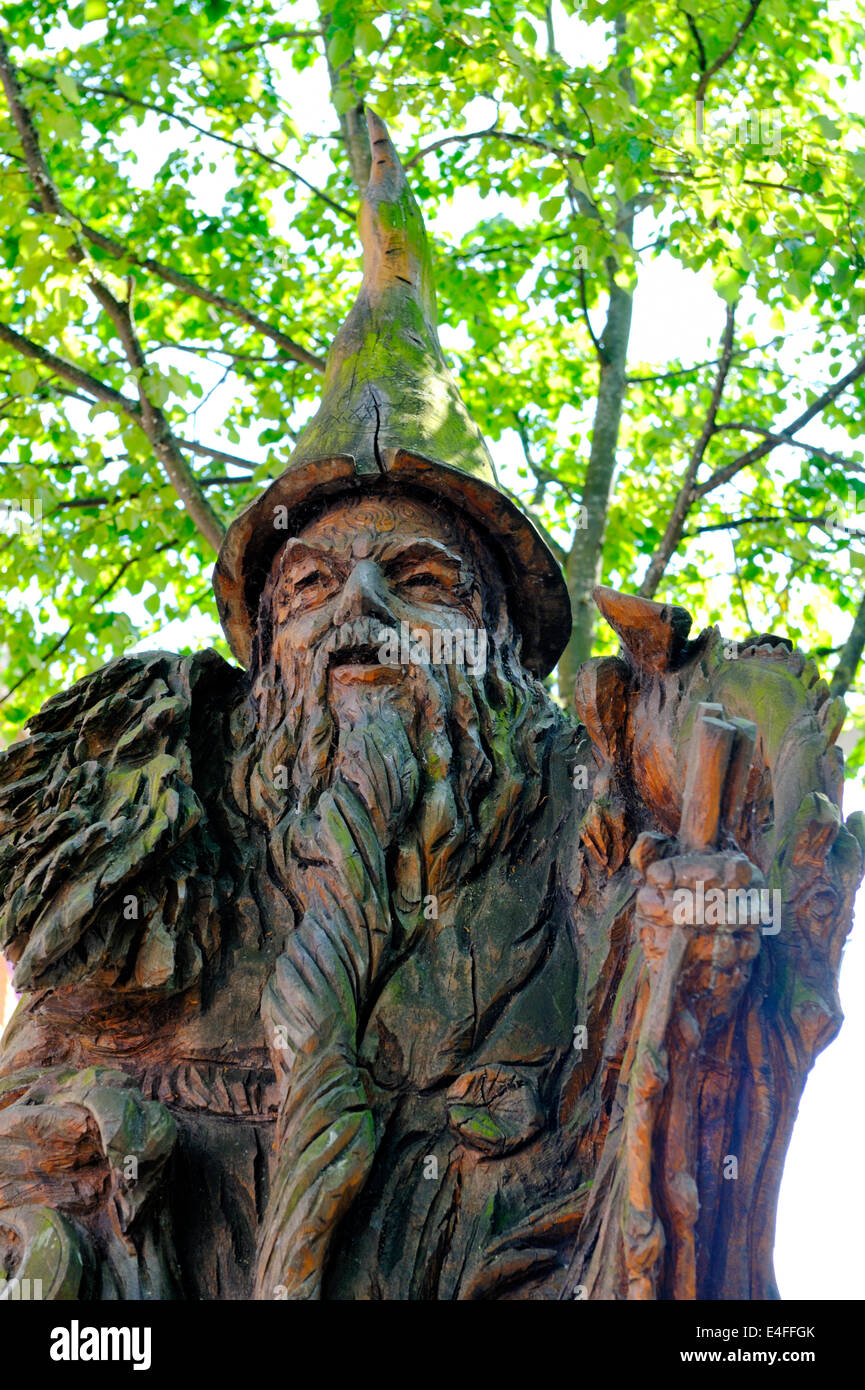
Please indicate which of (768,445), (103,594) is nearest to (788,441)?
(768,445)

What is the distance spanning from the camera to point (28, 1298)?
10.0ft

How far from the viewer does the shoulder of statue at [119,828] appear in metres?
3.53

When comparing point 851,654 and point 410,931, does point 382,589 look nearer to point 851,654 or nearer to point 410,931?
point 410,931

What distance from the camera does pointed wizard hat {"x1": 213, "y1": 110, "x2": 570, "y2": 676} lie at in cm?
431

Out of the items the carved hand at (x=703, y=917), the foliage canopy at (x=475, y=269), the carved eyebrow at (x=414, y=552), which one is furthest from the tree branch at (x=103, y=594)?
the carved hand at (x=703, y=917)

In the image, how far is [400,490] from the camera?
4.33m

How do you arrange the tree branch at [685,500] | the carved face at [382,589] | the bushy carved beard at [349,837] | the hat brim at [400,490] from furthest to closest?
1. the tree branch at [685,500]
2. the hat brim at [400,490]
3. the carved face at [382,589]
4. the bushy carved beard at [349,837]

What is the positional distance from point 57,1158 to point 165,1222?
28 cm

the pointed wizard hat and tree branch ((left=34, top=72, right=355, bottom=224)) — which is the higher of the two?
tree branch ((left=34, top=72, right=355, bottom=224))

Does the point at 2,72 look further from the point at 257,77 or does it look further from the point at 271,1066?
the point at 271,1066

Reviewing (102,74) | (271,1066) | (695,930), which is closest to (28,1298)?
(271,1066)

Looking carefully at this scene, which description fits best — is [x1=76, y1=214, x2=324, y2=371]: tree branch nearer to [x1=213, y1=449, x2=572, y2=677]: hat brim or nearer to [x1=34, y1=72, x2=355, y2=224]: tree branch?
[x1=34, y1=72, x2=355, y2=224]: tree branch

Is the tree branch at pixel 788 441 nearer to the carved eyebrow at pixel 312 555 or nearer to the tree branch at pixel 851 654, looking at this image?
the tree branch at pixel 851 654

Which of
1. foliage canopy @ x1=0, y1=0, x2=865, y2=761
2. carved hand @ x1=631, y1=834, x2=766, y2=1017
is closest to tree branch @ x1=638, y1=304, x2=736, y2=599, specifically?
foliage canopy @ x1=0, y1=0, x2=865, y2=761
